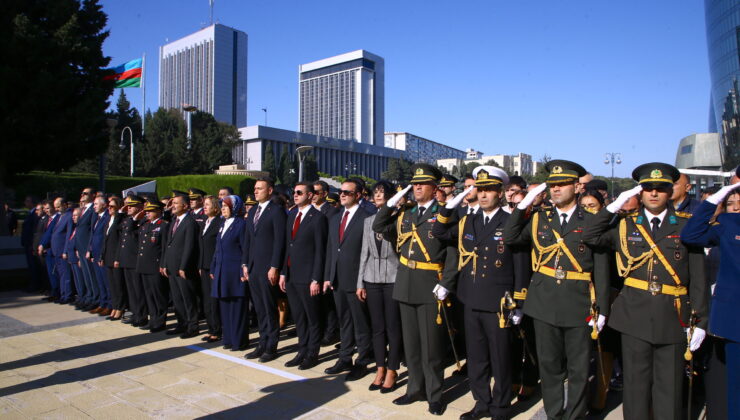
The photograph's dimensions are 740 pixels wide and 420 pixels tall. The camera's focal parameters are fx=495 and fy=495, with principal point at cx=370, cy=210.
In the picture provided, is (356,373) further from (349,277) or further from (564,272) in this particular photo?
(564,272)

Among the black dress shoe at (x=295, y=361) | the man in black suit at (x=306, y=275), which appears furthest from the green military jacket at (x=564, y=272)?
the black dress shoe at (x=295, y=361)

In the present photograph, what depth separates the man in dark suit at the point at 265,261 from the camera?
577 centimetres

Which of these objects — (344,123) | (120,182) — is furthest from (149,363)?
(344,123)

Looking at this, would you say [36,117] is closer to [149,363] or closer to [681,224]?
[149,363]

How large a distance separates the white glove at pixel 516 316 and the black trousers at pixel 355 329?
1.71 meters

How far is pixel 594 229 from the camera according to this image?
3525 millimetres

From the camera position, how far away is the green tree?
1683 centimetres

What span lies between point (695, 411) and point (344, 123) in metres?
156

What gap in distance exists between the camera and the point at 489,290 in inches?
155

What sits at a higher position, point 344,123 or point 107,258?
point 344,123

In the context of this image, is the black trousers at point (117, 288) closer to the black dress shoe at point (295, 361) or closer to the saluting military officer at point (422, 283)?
the black dress shoe at point (295, 361)

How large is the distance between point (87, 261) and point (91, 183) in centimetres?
2715

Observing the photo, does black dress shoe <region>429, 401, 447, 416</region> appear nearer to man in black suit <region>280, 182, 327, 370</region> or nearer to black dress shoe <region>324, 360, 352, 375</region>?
black dress shoe <region>324, 360, 352, 375</region>

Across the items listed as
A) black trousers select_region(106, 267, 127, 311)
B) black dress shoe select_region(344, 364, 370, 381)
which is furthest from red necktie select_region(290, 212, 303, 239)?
black trousers select_region(106, 267, 127, 311)
